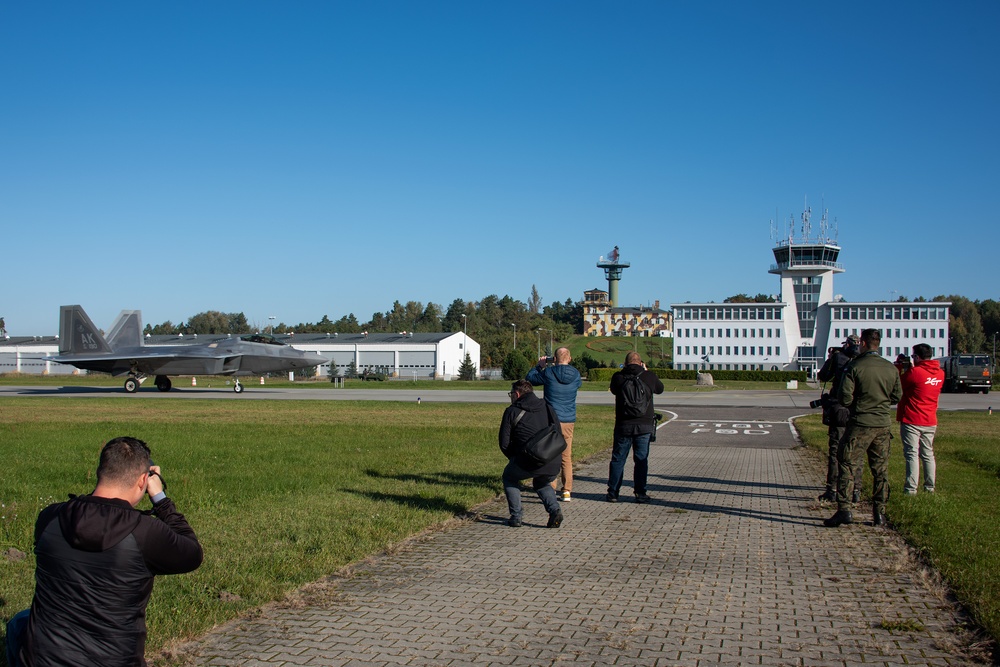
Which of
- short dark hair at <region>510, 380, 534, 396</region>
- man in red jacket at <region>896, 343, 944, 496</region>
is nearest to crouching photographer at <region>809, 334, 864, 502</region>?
man in red jacket at <region>896, 343, 944, 496</region>

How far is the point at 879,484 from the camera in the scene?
9.00m

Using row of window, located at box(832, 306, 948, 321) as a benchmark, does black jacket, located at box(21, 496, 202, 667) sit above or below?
below

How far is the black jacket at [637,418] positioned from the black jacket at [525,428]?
1.88 m

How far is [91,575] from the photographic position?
3.38 meters

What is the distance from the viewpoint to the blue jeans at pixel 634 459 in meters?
10.4

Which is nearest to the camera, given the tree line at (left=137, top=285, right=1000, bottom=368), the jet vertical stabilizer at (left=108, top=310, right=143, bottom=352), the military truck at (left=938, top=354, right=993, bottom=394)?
the jet vertical stabilizer at (left=108, top=310, right=143, bottom=352)

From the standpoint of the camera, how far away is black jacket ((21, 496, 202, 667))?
11.0ft

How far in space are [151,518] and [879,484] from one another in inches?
315

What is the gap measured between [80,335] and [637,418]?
44397 mm

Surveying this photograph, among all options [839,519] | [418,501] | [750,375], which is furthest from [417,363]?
[839,519]

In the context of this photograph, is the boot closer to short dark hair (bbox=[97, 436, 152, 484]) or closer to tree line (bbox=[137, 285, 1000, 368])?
short dark hair (bbox=[97, 436, 152, 484])

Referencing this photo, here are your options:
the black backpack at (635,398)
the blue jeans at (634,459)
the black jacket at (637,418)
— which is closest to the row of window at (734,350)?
the black jacket at (637,418)

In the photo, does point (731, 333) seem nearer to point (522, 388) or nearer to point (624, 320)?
point (624, 320)

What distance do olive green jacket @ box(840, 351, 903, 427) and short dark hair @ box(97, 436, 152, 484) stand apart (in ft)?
25.0
